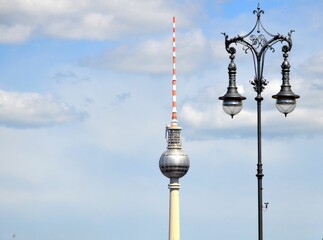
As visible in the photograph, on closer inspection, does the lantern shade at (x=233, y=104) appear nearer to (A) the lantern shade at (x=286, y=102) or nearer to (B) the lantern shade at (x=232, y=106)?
(B) the lantern shade at (x=232, y=106)

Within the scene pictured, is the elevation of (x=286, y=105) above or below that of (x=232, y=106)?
above

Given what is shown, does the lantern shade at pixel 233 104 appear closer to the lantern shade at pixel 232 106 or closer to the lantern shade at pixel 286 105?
the lantern shade at pixel 232 106

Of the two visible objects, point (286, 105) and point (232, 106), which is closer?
point (232, 106)

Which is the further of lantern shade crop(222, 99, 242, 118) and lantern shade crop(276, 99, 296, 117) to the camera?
lantern shade crop(276, 99, 296, 117)

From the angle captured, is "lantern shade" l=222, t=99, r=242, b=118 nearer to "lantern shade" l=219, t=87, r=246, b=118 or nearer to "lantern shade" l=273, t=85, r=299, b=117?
"lantern shade" l=219, t=87, r=246, b=118

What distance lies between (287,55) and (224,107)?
10.7 feet

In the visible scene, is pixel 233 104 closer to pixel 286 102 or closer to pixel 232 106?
pixel 232 106

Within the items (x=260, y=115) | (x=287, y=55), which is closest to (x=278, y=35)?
(x=287, y=55)

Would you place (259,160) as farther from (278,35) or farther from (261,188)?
(278,35)

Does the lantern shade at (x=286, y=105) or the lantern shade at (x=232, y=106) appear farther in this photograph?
the lantern shade at (x=286, y=105)

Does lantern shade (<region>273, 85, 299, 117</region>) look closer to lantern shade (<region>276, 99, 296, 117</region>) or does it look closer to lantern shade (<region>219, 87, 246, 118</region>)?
lantern shade (<region>276, 99, 296, 117</region>)

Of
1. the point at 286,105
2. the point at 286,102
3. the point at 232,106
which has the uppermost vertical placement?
the point at 286,102

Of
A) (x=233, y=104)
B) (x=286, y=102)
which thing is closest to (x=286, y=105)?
(x=286, y=102)

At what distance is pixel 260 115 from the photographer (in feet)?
138
